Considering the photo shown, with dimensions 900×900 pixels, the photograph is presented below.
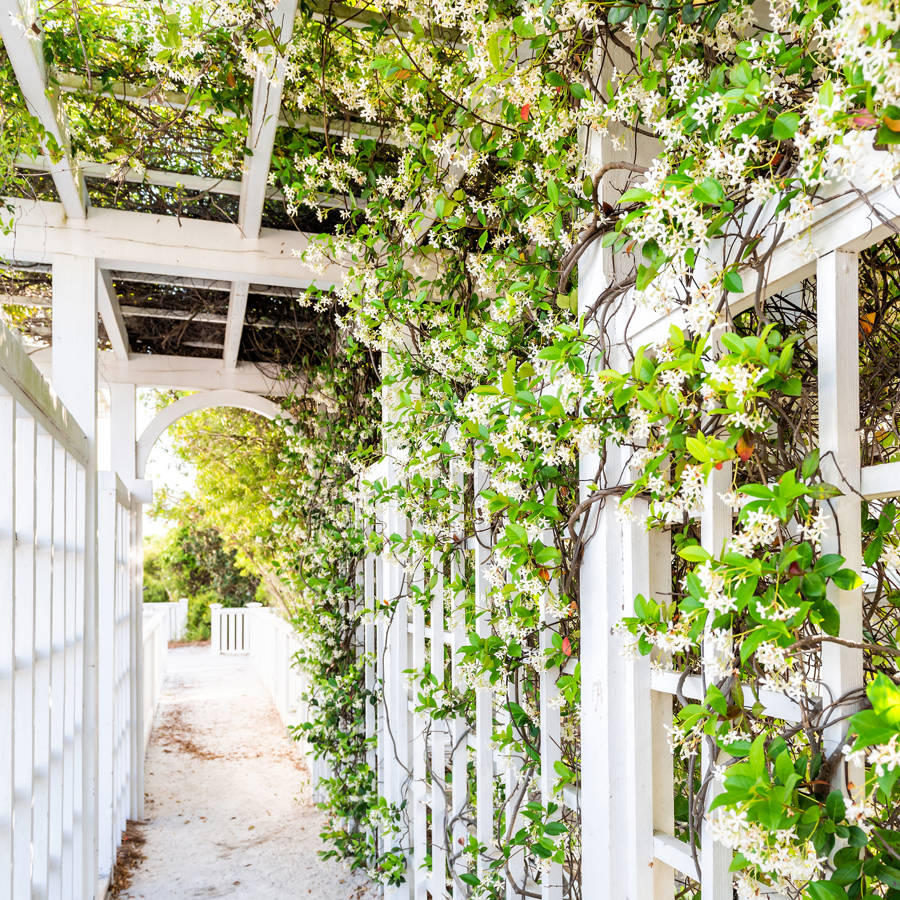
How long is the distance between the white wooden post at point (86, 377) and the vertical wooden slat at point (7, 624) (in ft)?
4.82

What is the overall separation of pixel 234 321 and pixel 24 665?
9.39ft

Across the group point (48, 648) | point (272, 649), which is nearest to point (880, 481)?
point (48, 648)

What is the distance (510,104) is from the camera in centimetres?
150

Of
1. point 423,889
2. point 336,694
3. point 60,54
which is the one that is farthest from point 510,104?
point 336,694

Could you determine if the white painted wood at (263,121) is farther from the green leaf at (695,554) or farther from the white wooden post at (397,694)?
the green leaf at (695,554)

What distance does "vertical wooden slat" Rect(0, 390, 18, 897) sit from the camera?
4.14ft

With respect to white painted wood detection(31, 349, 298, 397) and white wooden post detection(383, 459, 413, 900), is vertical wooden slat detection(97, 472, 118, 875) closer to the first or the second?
white wooden post detection(383, 459, 413, 900)

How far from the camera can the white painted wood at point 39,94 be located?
178 centimetres

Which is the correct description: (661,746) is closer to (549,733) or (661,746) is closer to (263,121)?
(549,733)

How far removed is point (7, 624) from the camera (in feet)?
4.33

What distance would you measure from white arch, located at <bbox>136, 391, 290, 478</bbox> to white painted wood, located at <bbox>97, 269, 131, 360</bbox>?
1.45ft

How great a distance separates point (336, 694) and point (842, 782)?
10.5 ft

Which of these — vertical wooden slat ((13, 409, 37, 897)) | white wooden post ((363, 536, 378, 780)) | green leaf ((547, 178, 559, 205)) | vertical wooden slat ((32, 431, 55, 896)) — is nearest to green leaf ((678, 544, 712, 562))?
green leaf ((547, 178, 559, 205))

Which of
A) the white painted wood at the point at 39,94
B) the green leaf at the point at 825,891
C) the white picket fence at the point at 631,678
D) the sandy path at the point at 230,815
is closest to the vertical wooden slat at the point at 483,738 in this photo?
the white picket fence at the point at 631,678
